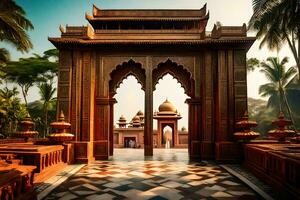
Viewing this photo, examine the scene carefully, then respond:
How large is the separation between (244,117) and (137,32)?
5.98m

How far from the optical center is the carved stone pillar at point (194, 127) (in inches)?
425

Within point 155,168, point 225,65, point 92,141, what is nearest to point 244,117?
point 225,65

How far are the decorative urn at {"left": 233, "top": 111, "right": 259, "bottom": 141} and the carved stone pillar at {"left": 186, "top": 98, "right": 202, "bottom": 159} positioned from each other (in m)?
1.86

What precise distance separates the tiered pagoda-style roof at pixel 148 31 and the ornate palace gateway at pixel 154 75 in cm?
4

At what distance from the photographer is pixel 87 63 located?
10.8 metres

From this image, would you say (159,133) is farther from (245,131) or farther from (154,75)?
(245,131)

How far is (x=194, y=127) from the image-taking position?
1144 cm

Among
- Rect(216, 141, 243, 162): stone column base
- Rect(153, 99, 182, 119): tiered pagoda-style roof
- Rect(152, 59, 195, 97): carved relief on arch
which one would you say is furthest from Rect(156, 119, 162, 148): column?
Rect(216, 141, 243, 162): stone column base

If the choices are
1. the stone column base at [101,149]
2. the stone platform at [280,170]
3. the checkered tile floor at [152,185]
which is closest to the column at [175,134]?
the stone column base at [101,149]

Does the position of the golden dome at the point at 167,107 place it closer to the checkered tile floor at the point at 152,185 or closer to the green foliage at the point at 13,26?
the green foliage at the point at 13,26

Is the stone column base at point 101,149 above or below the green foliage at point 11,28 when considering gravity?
below

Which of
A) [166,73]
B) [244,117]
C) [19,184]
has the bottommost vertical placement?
[19,184]

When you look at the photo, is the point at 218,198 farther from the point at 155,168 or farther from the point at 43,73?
the point at 43,73

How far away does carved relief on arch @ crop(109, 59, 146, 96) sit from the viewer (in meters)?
11.8
